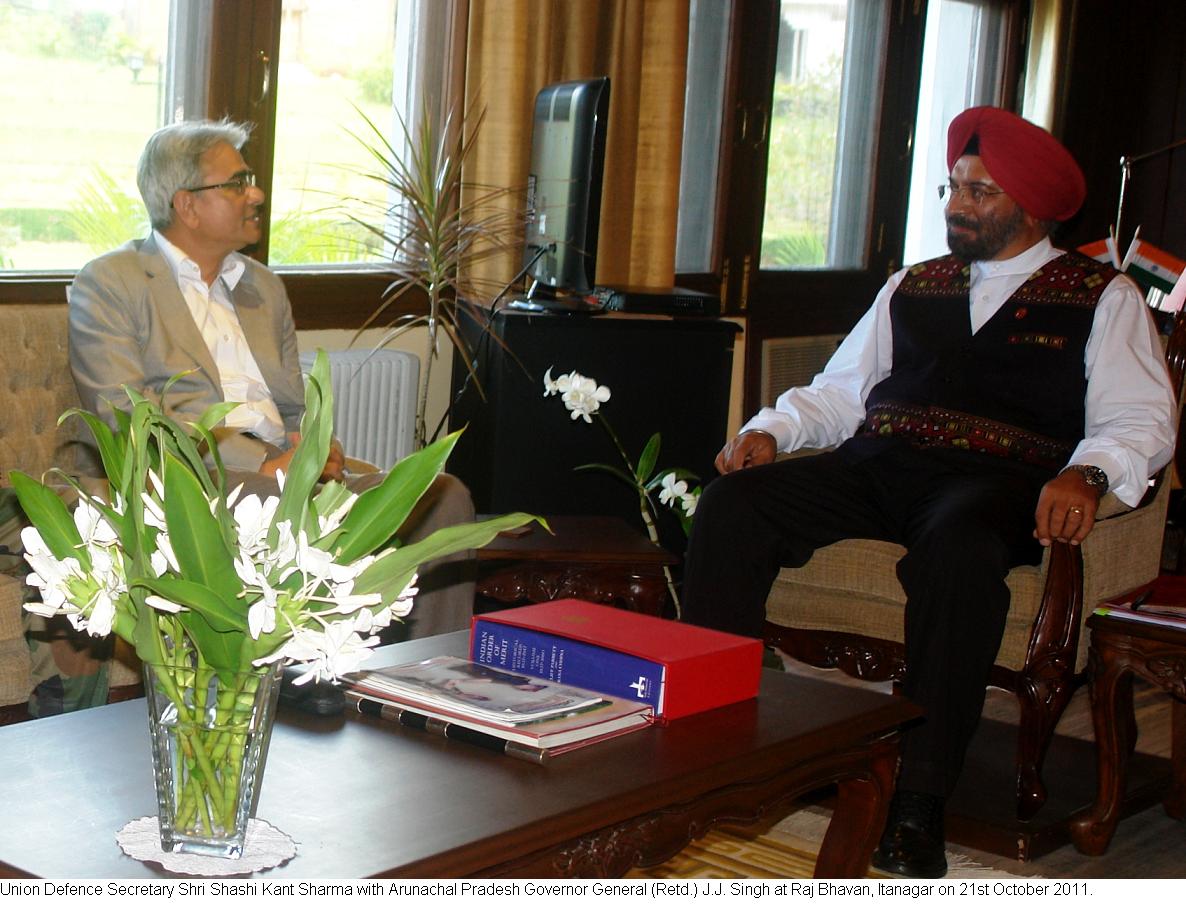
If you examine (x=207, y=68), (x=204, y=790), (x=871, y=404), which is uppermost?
(x=207, y=68)

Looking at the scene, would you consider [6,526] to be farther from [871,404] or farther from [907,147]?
[907,147]

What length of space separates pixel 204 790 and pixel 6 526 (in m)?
1.48

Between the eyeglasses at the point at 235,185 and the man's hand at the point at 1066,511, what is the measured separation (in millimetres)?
1620

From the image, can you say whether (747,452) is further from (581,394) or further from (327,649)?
(327,649)

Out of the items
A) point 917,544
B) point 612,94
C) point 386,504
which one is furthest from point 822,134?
point 386,504

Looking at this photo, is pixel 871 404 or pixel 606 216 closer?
pixel 871 404

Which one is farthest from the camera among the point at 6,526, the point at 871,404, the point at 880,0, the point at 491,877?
the point at 880,0

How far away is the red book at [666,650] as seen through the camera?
1.78 m

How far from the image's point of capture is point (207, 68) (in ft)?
11.6

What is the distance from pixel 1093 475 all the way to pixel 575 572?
936 millimetres

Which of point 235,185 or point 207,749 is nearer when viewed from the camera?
point 207,749

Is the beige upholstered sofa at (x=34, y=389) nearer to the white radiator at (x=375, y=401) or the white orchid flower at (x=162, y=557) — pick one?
the white radiator at (x=375, y=401)

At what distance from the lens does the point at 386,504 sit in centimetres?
126
